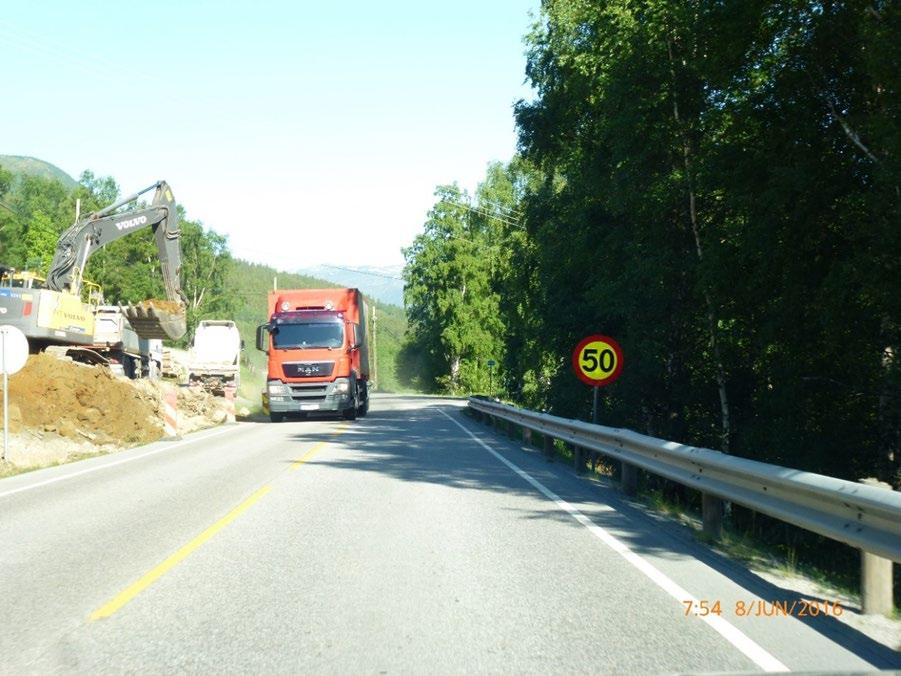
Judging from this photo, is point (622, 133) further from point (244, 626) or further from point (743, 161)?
point (244, 626)

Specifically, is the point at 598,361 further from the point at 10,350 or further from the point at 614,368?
the point at 10,350

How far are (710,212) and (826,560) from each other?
9014 mm

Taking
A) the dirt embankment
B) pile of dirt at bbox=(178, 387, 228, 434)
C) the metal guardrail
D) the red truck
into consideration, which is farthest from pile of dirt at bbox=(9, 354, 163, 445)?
the metal guardrail

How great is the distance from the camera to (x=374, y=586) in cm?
667

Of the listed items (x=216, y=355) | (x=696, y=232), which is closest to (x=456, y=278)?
(x=216, y=355)

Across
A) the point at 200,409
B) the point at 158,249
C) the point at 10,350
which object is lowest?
the point at 200,409

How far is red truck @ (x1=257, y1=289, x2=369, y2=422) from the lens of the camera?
29062 millimetres

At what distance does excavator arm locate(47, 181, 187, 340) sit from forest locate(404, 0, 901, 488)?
1219cm

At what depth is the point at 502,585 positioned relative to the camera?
6695mm

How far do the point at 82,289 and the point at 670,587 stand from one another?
90.5 feet

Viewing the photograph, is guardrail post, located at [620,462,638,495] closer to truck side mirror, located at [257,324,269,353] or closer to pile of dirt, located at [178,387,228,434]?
truck side mirror, located at [257,324,269,353]

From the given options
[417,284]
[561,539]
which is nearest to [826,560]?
[561,539]
